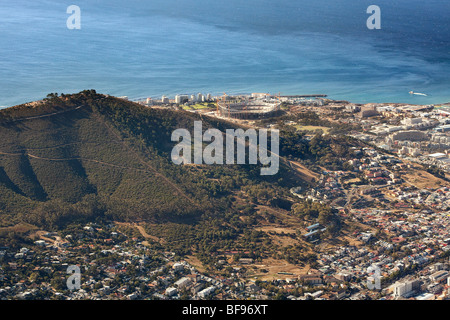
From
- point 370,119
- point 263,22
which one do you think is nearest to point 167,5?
point 263,22

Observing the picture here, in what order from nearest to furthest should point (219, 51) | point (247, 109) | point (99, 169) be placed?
point (99, 169), point (247, 109), point (219, 51)

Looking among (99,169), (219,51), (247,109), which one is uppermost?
(219,51)

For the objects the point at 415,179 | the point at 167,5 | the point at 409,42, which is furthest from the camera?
the point at 167,5

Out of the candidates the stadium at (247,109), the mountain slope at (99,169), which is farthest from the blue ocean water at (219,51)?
the mountain slope at (99,169)

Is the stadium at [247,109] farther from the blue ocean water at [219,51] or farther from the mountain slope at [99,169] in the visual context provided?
the blue ocean water at [219,51]

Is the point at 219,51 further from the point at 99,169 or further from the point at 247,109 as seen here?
the point at 99,169

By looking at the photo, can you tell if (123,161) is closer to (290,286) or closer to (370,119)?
(290,286)

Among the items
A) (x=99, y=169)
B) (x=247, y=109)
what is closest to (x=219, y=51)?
(x=247, y=109)
